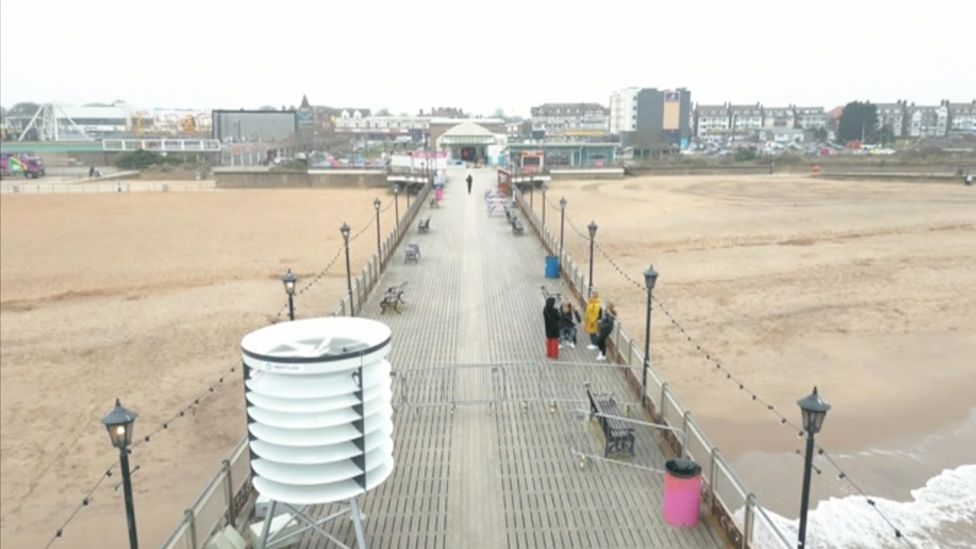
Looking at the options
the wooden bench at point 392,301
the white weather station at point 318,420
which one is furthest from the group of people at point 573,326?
the white weather station at point 318,420

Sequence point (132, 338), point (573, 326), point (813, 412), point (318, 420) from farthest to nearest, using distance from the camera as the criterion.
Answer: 1. point (132, 338)
2. point (573, 326)
3. point (318, 420)
4. point (813, 412)

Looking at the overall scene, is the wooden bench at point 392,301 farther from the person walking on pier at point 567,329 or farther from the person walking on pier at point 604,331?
the person walking on pier at point 604,331

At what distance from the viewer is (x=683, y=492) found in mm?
7844

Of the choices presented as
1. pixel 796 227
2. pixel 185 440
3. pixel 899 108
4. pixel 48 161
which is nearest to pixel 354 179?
pixel 796 227

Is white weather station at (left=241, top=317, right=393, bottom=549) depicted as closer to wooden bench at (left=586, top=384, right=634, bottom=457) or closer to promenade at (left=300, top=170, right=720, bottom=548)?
promenade at (left=300, top=170, right=720, bottom=548)

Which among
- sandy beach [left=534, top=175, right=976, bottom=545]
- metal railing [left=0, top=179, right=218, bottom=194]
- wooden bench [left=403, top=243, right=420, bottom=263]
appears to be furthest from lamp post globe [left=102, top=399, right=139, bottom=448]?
metal railing [left=0, top=179, right=218, bottom=194]

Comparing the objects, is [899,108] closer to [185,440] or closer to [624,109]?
[624,109]

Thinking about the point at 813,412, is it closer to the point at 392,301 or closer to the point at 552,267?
the point at 392,301

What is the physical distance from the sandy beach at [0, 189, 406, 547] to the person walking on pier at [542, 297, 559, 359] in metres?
6.47

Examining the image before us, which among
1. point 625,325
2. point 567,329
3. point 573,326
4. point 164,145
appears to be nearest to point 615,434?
point 567,329

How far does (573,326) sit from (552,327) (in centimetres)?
129

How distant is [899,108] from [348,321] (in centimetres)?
18642

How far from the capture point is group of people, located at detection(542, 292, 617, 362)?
42.6 ft

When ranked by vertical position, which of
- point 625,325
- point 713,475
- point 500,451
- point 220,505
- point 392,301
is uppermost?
point 392,301
